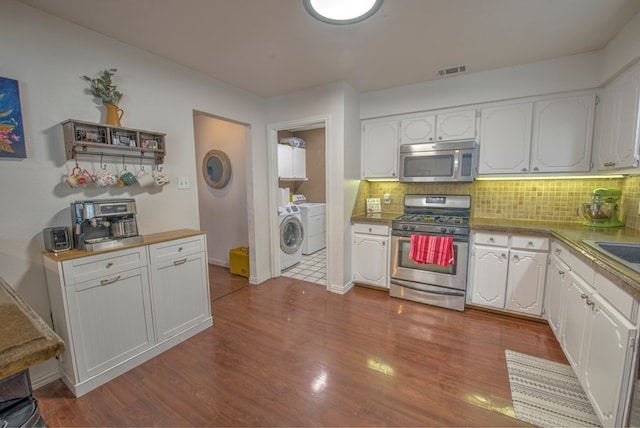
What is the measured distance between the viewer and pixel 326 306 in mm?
2951

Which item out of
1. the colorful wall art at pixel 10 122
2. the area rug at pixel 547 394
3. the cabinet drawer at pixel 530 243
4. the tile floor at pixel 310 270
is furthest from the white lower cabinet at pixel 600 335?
the colorful wall art at pixel 10 122

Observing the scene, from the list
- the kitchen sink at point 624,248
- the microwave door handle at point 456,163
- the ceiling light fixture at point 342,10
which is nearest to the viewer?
the ceiling light fixture at point 342,10

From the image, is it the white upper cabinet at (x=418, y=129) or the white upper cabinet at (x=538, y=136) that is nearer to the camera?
the white upper cabinet at (x=538, y=136)

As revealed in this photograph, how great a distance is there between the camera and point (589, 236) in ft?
6.69

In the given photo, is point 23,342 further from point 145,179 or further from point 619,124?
point 619,124

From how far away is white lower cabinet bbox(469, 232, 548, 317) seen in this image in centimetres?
247

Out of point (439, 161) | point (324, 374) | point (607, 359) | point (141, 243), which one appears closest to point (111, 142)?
point (141, 243)

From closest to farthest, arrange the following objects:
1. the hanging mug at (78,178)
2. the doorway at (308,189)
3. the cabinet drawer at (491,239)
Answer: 1. the hanging mug at (78,178)
2. the cabinet drawer at (491,239)
3. the doorway at (308,189)

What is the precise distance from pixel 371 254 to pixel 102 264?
254 centimetres

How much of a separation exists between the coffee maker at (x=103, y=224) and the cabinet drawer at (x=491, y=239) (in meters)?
3.00

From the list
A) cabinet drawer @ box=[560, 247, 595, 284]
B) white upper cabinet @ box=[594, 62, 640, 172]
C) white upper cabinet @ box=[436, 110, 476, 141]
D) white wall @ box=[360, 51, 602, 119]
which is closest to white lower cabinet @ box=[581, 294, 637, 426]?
cabinet drawer @ box=[560, 247, 595, 284]

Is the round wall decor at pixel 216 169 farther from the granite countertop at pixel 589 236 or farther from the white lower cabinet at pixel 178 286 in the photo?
the granite countertop at pixel 589 236

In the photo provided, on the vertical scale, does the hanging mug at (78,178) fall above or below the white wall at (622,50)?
below

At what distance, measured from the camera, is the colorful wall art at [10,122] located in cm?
164
